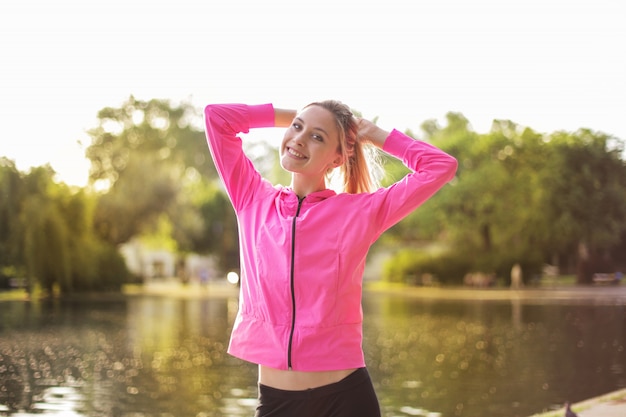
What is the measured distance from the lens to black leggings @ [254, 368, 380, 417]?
151cm

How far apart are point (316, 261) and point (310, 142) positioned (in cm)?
21

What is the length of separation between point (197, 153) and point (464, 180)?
11103mm

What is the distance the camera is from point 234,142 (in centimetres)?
174

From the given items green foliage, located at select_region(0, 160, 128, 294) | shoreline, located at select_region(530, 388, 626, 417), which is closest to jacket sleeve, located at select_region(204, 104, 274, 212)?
shoreline, located at select_region(530, 388, 626, 417)

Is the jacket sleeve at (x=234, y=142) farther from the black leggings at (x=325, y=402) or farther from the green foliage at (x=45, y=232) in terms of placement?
the green foliage at (x=45, y=232)

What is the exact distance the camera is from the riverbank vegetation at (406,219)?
46.4ft

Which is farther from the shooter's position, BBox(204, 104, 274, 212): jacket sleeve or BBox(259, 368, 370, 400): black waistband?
BBox(204, 104, 274, 212): jacket sleeve

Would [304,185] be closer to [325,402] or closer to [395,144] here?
[395,144]

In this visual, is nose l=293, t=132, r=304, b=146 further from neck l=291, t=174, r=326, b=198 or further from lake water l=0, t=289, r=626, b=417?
lake water l=0, t=289, r=626, b=417

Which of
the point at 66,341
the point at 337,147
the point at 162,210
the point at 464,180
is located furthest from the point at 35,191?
the point at 337,147

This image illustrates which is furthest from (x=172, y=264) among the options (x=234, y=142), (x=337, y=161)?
(x=337, y=161)

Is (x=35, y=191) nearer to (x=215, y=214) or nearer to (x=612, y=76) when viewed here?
(x=612, y=76)

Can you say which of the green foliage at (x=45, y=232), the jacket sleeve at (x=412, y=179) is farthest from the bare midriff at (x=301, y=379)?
the green foliage at (x=45, y=232)

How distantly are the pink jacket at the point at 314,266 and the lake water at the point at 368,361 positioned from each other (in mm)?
4281
